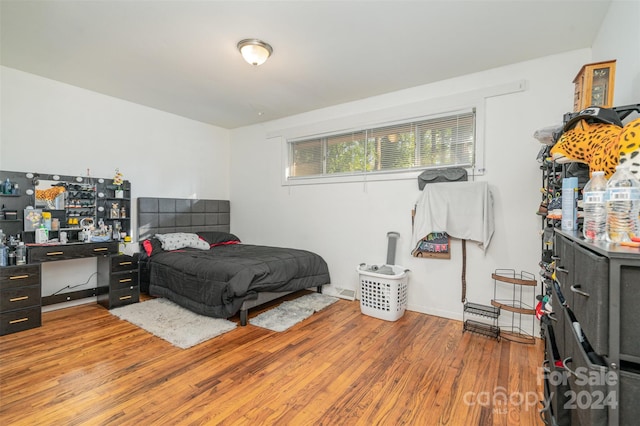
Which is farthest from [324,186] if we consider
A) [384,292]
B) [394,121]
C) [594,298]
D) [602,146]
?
[594,298]

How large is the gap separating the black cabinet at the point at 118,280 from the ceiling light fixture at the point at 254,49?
9.00ft

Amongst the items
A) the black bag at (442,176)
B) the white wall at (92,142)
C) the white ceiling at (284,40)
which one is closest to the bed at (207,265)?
the white wall at (92,142)

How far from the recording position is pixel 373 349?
2.59 metres

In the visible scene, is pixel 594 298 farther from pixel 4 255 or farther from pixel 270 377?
pixel 4 255

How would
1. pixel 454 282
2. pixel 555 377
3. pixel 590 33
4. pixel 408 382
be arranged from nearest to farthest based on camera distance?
1. pixel 555 377
2. pixel 408 382
3. pixel 590 33
4. pixel 454 282

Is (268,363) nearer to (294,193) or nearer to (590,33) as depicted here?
(294,193)

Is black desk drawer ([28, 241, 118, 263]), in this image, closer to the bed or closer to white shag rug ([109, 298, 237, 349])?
the bed

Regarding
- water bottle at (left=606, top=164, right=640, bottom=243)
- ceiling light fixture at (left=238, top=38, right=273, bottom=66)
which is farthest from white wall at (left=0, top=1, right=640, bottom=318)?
ceiling light fixture at (left=238, top=38, right=273, bottom=66)

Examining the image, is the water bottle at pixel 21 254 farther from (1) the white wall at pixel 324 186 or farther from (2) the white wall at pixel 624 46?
(2) the white wall at pixel 624 46

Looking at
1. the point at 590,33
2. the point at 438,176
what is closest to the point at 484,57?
the point at 590,33

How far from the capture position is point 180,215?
4.73 metres

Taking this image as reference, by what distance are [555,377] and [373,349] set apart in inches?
59.8

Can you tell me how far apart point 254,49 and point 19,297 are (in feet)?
10.5

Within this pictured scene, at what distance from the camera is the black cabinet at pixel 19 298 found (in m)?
2.71
